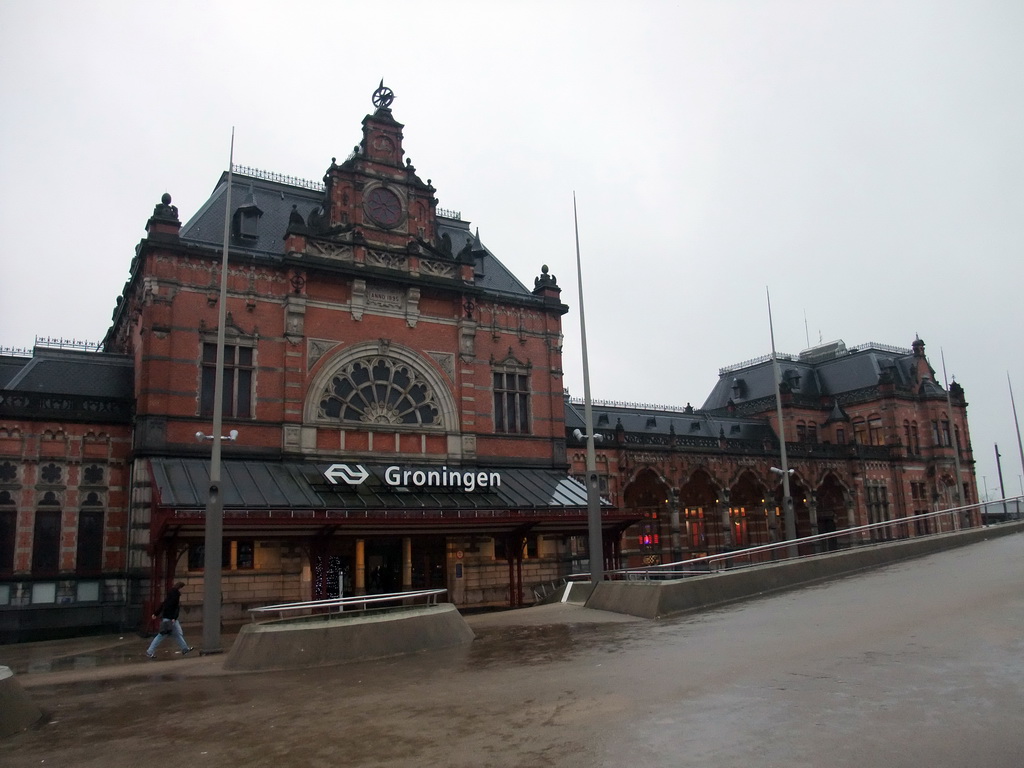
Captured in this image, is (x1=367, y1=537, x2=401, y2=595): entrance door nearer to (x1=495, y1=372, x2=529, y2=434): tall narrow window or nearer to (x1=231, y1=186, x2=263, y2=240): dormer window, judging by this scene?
(x1=495, y1=372, x2=529, y2=434): tall narrow window

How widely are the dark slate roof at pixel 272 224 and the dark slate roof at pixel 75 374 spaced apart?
19.2 ft

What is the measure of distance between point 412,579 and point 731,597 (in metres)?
16.2

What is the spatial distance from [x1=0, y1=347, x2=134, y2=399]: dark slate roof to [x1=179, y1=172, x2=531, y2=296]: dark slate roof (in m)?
5.86

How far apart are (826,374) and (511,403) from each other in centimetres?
4009

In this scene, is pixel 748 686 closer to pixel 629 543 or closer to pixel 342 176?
pixel 342 176

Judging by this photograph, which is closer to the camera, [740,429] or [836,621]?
[836,621]

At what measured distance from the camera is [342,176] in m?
34.3

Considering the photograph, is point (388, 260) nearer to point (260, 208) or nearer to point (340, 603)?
point (260, 208)

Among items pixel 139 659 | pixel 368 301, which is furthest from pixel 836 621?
pixel 368 301

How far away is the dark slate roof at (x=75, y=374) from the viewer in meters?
29.8

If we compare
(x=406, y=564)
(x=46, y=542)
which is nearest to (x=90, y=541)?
(x=46, y=542)

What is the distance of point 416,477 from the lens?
103ft

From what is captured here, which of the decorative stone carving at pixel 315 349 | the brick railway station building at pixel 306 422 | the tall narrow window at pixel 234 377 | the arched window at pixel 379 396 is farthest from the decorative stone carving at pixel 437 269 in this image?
the tall narrow window at pixel 234 377

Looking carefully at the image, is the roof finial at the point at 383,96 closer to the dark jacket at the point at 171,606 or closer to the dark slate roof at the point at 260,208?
the dark slate roof at the point at 260,208
